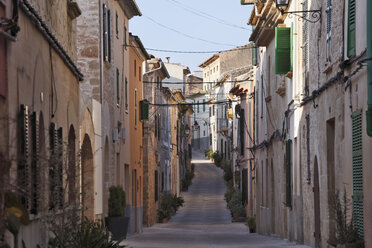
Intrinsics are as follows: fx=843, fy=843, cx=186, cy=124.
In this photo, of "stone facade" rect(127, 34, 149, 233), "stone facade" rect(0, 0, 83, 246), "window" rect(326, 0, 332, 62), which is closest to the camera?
"stone facade" rect(0, 0, 83, 246)

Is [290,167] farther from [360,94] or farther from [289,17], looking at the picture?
[360,94]

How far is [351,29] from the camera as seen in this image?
565 inches

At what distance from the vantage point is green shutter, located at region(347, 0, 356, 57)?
46.3ft

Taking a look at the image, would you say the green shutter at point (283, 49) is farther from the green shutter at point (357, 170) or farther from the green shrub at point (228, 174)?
the green shrub at point (228, 174)

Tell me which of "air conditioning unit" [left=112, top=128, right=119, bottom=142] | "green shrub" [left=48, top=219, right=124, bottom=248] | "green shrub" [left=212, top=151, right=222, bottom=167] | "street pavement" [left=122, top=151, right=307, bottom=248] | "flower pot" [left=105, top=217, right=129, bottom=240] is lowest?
"street pavement" [left=122, top=151, right=307, bottom=248]

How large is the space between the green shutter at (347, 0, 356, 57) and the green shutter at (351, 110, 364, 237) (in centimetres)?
114

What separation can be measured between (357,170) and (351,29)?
240 cm

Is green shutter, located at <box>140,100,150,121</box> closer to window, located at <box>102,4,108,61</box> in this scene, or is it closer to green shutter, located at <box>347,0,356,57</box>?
window, located at <box>102,4,108,61</box>

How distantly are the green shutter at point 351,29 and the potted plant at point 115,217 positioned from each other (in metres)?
11.4

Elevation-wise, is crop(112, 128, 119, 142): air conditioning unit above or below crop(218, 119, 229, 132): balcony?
below

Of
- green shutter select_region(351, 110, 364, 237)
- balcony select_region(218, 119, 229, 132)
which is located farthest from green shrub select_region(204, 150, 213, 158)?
green shutter select_region(351, 110, 364, 237)

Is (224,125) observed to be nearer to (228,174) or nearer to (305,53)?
(228,174)

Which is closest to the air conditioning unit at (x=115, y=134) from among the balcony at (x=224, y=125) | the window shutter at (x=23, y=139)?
the window shutter at (x=23, y=139)

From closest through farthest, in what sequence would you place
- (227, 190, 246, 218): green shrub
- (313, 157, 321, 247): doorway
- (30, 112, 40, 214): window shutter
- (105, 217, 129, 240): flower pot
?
1. (30, 112, 40, 214): window shutter
2. (313, 157, 321, 247): doorway
3. (105, 217, 129, 240): flower pot
4. (227, 190, 246, 218): green shrub
